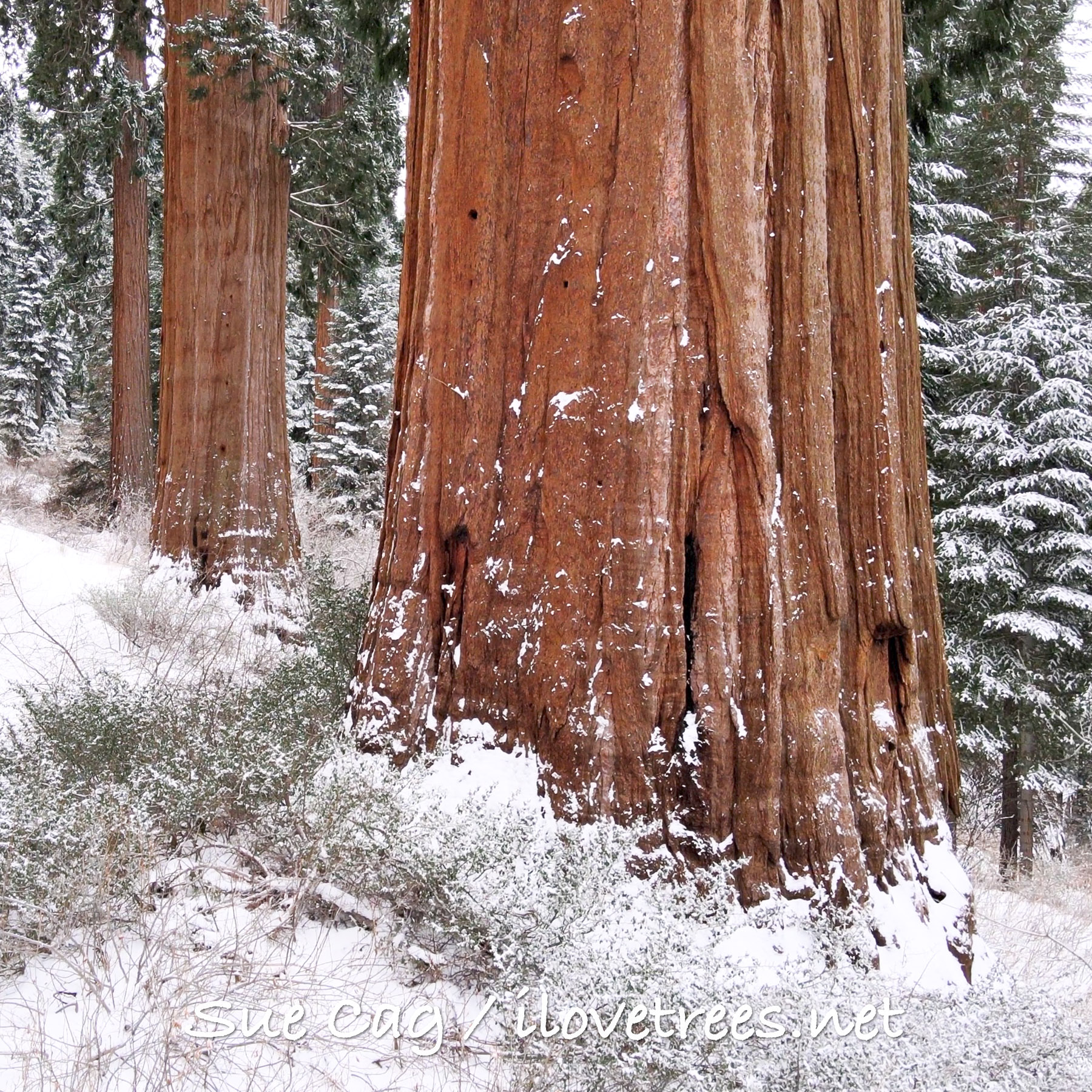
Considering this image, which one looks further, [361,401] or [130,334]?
[361,401]

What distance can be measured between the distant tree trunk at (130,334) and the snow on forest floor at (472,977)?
464 inches

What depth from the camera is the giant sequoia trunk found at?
7.97 feet

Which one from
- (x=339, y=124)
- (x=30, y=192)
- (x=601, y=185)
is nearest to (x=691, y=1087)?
(x=601, y=185)

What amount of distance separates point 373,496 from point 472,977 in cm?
1655

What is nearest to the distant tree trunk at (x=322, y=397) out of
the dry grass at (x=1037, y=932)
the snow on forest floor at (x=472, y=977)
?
the dry grass at (x=1037, y=932)

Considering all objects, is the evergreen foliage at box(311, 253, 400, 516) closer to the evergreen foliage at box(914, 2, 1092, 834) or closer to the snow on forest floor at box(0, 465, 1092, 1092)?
the evergreen foliage at box(914, 2, 1092, 834)

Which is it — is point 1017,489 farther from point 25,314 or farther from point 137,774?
point 25,314

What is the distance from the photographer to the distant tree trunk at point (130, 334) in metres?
13.0

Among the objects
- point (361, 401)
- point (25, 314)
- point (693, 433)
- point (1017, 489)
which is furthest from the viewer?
point (25, 314)

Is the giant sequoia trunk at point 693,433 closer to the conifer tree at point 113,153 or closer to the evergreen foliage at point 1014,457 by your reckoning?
the conifer tree at point 113,153

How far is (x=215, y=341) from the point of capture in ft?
21.5

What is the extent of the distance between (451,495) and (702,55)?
1.41 m

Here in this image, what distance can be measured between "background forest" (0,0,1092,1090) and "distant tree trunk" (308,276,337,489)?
0.44 feet

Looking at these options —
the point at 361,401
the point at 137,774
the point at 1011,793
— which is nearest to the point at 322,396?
the point at 361,401
